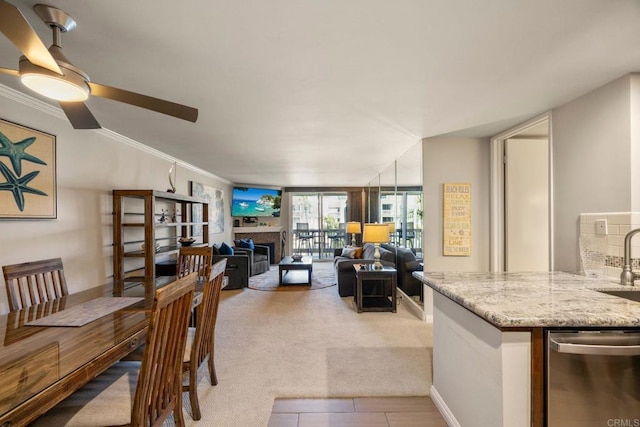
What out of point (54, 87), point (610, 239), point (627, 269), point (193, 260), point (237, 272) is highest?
point (54, 87)

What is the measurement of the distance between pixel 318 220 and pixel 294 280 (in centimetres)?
298

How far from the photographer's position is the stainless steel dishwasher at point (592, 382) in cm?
115


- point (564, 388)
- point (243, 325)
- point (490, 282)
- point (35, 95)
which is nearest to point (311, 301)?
point (243, 325)

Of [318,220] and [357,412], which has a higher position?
[318,220]

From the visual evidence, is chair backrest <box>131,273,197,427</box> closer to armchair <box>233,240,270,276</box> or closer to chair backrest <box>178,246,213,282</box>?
chair backrest <box>178,246,213,282</box>

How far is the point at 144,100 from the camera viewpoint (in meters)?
1.54

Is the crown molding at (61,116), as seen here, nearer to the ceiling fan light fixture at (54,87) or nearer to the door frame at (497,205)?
the ceiling fan light fixture at (54,87)

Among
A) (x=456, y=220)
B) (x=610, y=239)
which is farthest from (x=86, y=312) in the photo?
(x=456, y=220)

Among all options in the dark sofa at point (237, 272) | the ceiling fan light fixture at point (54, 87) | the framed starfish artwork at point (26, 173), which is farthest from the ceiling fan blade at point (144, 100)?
the dark sofa at point (237, 272)

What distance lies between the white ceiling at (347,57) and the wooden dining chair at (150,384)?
1281mm

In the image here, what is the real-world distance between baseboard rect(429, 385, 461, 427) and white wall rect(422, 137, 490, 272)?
1713 mm

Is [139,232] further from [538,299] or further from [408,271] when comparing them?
[538,299]

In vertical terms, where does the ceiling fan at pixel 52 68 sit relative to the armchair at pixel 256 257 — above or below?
above

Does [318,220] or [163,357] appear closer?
[163,357]
